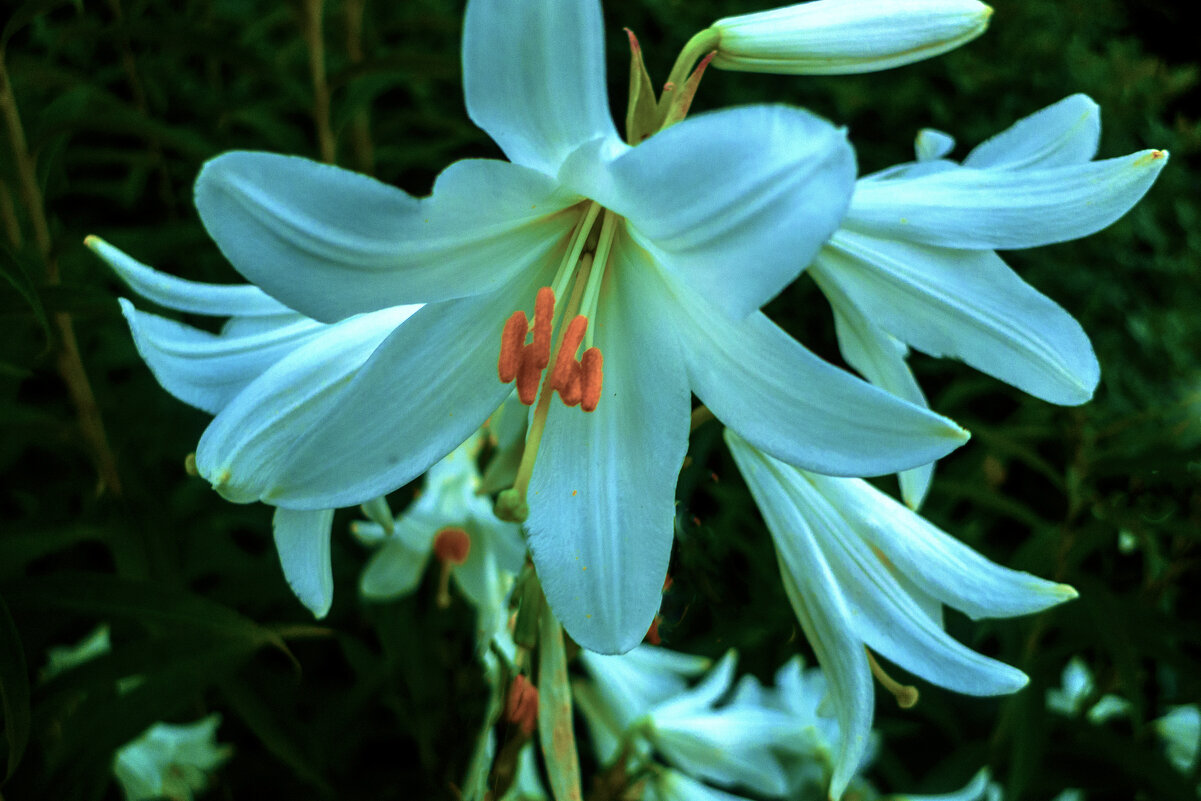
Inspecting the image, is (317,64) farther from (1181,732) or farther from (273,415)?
(1181,732)

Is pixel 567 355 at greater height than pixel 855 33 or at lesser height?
lesser

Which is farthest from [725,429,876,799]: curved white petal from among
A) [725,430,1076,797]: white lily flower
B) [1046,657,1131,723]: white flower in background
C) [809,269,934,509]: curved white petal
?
[1046,657,1131,723]: white flower in background

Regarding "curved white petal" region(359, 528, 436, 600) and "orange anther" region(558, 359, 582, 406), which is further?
"curved white petal" region(359, 528, 436, 600)

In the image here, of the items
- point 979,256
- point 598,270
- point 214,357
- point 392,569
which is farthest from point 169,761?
point 979,256

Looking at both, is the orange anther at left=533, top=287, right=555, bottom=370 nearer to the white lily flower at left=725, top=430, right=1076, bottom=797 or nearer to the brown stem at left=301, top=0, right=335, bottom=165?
the white lily flower at left=725, top=430, right=1076, bottom=797

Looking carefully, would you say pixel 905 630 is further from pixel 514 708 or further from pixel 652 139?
pixel 652 139

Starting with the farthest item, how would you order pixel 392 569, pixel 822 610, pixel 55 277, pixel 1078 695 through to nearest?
pixel 1078 695
pixel 392 569
pixel 55 277
pixel 822 610

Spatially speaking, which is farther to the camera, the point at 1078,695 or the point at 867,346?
the point at 1078,695
